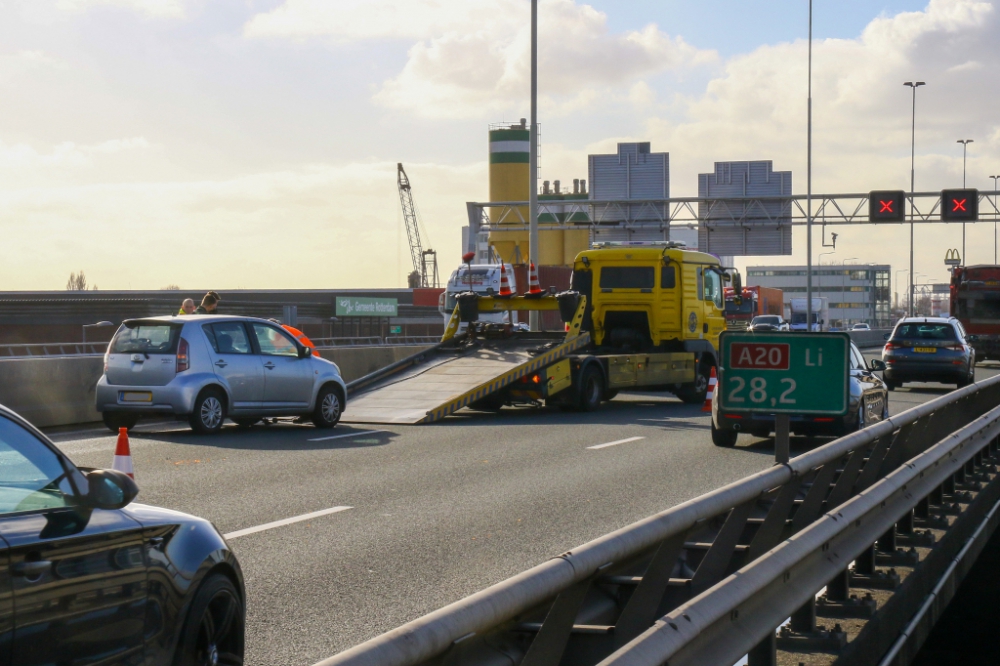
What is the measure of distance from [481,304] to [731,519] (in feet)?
58.2

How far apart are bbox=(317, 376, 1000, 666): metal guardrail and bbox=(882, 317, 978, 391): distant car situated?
2078 centimetres

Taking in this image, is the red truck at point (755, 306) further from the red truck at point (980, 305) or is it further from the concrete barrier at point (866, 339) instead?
the red truck at point (980, 305)

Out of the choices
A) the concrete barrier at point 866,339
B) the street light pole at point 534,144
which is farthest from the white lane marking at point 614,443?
the concrete barrier at point 866,339

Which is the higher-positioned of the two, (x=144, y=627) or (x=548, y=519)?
(x=144, y=627)

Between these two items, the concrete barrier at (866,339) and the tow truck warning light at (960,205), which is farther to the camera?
the concrete barrier at (866,339)

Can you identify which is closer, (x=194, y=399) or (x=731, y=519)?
(x=731, y=519)

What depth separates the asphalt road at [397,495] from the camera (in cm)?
673

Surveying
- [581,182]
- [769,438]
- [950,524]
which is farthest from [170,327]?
[581,182]

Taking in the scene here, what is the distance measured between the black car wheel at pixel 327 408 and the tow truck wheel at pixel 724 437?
5.23 m

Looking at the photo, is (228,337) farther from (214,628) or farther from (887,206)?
(887,206)

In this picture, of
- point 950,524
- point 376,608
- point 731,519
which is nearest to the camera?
point 731,519

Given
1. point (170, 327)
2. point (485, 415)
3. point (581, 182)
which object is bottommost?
point (485, 415)

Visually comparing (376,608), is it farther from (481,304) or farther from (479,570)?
(481,304)

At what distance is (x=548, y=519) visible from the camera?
30.8 feet
